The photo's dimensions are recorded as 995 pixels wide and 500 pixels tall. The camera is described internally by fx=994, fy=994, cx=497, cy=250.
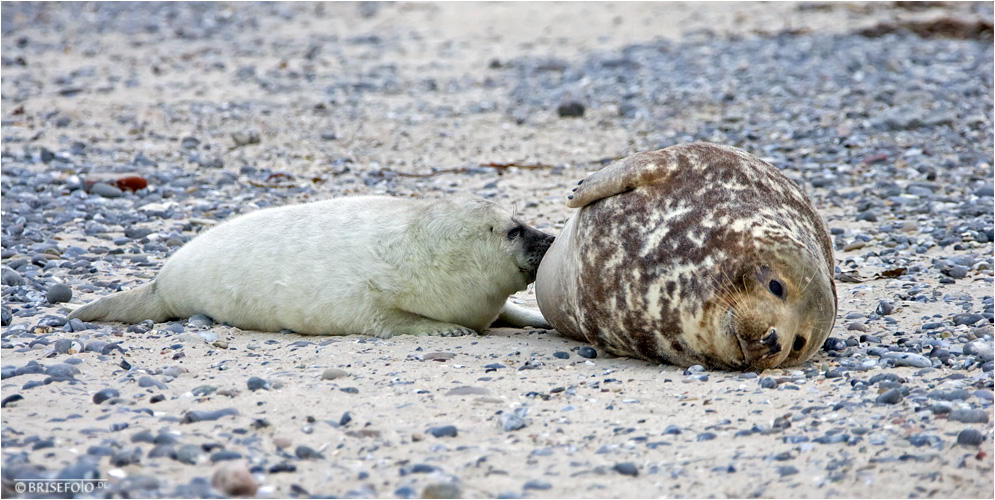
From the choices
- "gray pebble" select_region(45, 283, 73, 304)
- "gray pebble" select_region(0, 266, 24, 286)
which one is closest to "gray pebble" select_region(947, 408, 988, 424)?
"gray pebble" select_region(45, 283, 73, 304)

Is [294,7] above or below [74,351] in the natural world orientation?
above

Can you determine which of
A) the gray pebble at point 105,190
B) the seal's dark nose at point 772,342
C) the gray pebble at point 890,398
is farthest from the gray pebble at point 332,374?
the gray pebble at point 105,190

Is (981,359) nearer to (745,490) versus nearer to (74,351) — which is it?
(745,490)

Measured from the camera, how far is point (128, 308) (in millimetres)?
4445

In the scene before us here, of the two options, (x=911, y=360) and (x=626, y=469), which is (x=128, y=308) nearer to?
(x=626, y=469)

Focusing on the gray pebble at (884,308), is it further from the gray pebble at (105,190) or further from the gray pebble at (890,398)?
the gray pebble at (105,190)

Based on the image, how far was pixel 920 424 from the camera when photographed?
2.83 meters

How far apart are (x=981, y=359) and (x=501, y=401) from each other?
1.68 meters

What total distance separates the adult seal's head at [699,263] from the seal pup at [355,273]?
0.57 metres

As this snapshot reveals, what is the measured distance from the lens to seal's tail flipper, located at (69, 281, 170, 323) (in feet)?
14.4

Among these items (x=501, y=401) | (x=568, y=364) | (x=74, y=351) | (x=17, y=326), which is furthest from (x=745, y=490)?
(x=17, y=326)

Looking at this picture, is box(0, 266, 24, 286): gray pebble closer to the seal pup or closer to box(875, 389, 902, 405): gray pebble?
the seal pup

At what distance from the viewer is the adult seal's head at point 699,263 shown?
333 cm

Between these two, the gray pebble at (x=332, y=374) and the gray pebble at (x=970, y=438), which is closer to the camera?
the gray pebble at (x=970, y=438)
